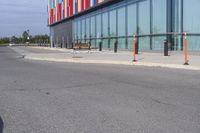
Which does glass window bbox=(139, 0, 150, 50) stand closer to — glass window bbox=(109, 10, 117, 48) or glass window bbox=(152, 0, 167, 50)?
glass window bbox=(152, 0, 167, 50)

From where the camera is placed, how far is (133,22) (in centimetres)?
3516

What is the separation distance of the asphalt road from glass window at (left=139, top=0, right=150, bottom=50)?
1843 centimetres

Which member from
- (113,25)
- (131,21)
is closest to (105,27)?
(113,25)

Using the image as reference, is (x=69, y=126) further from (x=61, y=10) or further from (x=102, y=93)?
(x=61, y=10)

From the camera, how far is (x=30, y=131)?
6.55 m

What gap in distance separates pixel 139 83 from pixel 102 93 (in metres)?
2.38

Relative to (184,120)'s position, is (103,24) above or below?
above

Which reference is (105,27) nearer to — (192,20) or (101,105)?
(192,20)

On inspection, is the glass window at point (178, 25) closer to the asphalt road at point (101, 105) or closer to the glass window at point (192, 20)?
the glass window at point (192, 20)

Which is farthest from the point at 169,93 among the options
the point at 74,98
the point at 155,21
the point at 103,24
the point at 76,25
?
the point at 76,25

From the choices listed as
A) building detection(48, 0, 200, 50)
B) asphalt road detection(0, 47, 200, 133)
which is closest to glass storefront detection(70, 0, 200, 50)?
building detection(48, 0, 200, 50)

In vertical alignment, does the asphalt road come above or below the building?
below

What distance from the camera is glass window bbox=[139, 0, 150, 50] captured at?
32156mm

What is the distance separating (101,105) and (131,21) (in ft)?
89.8
